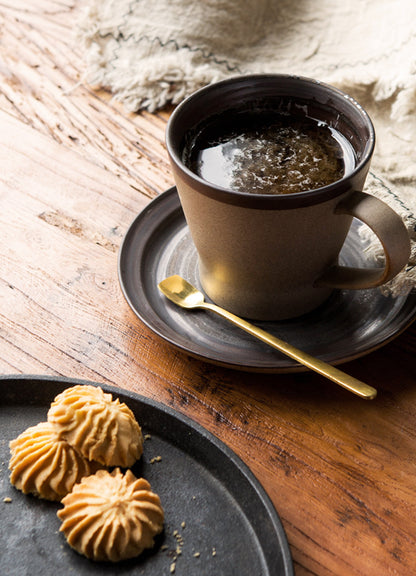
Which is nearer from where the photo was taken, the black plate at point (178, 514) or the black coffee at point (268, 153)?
the black plate at point (178, 514)

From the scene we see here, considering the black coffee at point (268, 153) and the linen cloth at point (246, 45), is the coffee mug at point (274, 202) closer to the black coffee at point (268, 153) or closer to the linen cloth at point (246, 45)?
the black coffee at point (268, 153)

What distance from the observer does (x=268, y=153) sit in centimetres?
69

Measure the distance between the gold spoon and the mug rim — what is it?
0.14 metres

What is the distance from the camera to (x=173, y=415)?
0.59 metres

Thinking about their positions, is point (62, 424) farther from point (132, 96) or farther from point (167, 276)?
point (132, 96)

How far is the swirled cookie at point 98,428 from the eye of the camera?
0.56 metres

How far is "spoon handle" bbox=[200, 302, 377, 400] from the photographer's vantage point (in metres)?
0.61

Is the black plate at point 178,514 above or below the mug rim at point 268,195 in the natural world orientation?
below

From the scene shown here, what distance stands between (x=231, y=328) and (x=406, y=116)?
48cm

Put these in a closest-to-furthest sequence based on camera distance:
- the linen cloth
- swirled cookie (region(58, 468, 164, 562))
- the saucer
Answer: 1. swirled cookie (region(58, 468, 164, 562))
2. the saucer
3. the linen cloth

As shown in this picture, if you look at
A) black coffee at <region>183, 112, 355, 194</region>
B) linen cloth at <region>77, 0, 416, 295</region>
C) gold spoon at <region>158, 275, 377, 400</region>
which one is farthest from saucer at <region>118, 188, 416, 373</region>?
linen cloth at <region>77, 0, 416, 295</region>

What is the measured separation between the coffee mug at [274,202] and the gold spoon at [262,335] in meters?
0.02

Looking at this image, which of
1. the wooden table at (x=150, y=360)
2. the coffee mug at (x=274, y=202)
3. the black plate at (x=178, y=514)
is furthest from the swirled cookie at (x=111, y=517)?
the coffee mug at (x=274, y=202)

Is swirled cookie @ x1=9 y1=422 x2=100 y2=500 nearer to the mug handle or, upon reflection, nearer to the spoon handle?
the spoon handle
